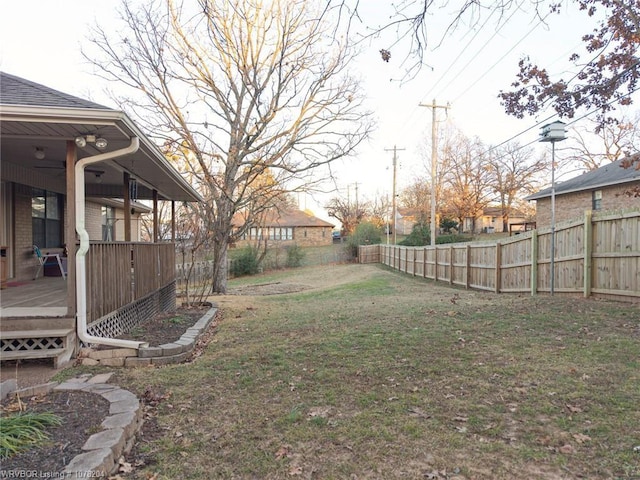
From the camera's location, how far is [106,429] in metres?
2.85

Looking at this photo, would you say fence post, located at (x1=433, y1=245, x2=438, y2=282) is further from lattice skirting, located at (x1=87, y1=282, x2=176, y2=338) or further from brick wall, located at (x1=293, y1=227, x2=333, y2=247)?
brick wall, located at (x1=293, y1=227, x2=333, y2=247)

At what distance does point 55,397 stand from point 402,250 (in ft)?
67.4

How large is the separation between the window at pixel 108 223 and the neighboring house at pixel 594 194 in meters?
20.5

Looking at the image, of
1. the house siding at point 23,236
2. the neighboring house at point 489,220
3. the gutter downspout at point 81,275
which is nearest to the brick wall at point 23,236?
the house siding at point 23,236

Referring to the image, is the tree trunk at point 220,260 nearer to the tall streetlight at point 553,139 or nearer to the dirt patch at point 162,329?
the dirt patch at point 162,329

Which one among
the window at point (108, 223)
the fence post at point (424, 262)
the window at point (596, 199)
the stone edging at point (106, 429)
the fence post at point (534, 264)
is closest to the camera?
the stone edging at point (106, 429)

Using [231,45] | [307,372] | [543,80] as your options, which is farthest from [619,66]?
[231,45]

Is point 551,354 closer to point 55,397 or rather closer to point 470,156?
point 55,397

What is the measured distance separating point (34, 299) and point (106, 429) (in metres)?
4.30

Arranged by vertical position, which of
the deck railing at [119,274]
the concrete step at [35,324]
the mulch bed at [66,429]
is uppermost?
the deck railing at [119,274]

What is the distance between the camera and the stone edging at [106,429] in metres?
2.37

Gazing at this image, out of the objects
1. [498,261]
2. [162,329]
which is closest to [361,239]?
[498,261]

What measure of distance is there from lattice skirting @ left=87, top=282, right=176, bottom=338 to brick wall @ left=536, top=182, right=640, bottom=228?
18134 mm

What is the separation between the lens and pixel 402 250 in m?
22.9
